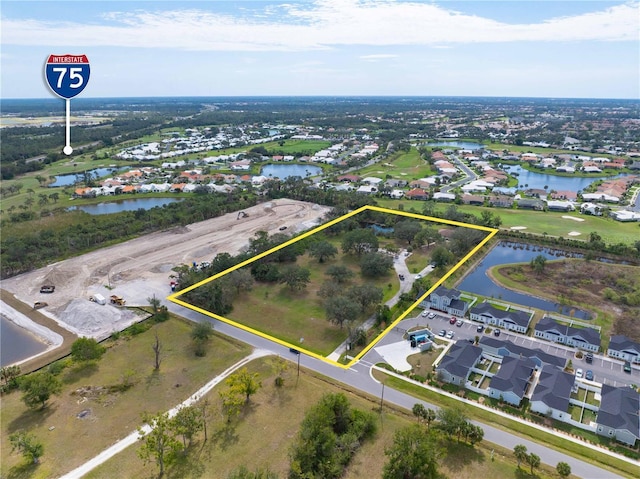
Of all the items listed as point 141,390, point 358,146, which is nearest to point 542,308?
point 141,390

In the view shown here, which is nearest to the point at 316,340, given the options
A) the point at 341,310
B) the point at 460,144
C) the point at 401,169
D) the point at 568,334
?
the point at 341,310

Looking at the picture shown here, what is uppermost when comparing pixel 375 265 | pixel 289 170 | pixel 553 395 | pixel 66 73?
pixel 66 73

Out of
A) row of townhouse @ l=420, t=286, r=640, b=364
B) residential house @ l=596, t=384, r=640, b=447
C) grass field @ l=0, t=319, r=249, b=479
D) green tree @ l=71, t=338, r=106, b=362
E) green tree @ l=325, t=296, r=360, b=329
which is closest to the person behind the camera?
grass field @ l=0, t=319, r=249, b=479

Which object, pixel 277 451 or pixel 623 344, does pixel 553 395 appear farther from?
pixel 277 451

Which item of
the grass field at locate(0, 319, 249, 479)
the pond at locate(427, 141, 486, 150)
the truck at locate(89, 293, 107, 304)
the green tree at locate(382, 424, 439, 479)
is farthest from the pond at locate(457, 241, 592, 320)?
the pond at locate(427, 141, 486, 150)

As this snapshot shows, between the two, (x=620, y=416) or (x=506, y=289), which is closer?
(x=620, y=416)

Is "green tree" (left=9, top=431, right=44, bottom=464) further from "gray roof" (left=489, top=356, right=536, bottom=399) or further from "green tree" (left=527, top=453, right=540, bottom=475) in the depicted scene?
"gray roof" (left=489, top=356, right=536, bottom=399)

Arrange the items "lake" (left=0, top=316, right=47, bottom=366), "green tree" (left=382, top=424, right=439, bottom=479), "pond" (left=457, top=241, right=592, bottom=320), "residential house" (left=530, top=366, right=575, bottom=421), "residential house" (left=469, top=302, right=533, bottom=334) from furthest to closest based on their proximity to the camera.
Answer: "pond" (left=457, top=241, right=592, bottom=320)
"residential house" (left=469, top=302, right=533, bottom=334)
"lake" (left=0, top=316, right=47, bottom=366)
"residential house" (left=530, top=366, right=575, bottom=421)
"green tree" (left=382, top=424, right=439, bottom=479)
